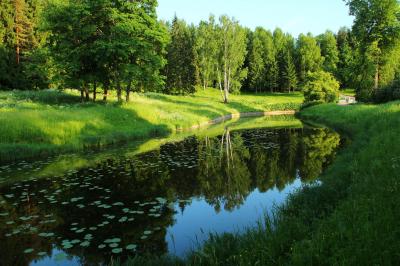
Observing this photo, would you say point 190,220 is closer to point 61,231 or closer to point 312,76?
point 61,231

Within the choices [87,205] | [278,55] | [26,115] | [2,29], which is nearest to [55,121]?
[26,115]

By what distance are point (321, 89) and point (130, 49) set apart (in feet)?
154

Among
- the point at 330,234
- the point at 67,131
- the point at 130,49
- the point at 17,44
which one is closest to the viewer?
the point at 330,234

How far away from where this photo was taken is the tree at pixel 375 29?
157ft

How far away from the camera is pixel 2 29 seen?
195 ft

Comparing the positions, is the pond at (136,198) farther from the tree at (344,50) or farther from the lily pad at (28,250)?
the tree at (344,50)

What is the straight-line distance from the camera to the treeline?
3397 cm

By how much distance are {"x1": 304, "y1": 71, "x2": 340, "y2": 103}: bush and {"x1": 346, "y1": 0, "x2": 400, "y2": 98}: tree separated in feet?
52.7

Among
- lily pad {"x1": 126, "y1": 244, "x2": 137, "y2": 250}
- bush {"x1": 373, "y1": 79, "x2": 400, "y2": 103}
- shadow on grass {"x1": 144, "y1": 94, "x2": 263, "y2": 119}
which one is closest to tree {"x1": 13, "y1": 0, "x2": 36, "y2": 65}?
shadow on grass {"x1": 144, "y1": 94, "x2": 263, "y2": 119}

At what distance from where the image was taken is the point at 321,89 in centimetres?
6850

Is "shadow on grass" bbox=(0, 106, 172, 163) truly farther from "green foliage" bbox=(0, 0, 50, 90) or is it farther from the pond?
"green foliage" bbox=(0, 0, 50, 90)

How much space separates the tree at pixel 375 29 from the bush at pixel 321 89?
16066 mm

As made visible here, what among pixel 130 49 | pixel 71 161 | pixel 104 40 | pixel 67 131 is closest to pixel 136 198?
pixel 71 161

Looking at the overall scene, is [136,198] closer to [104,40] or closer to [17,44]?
[104,40]
